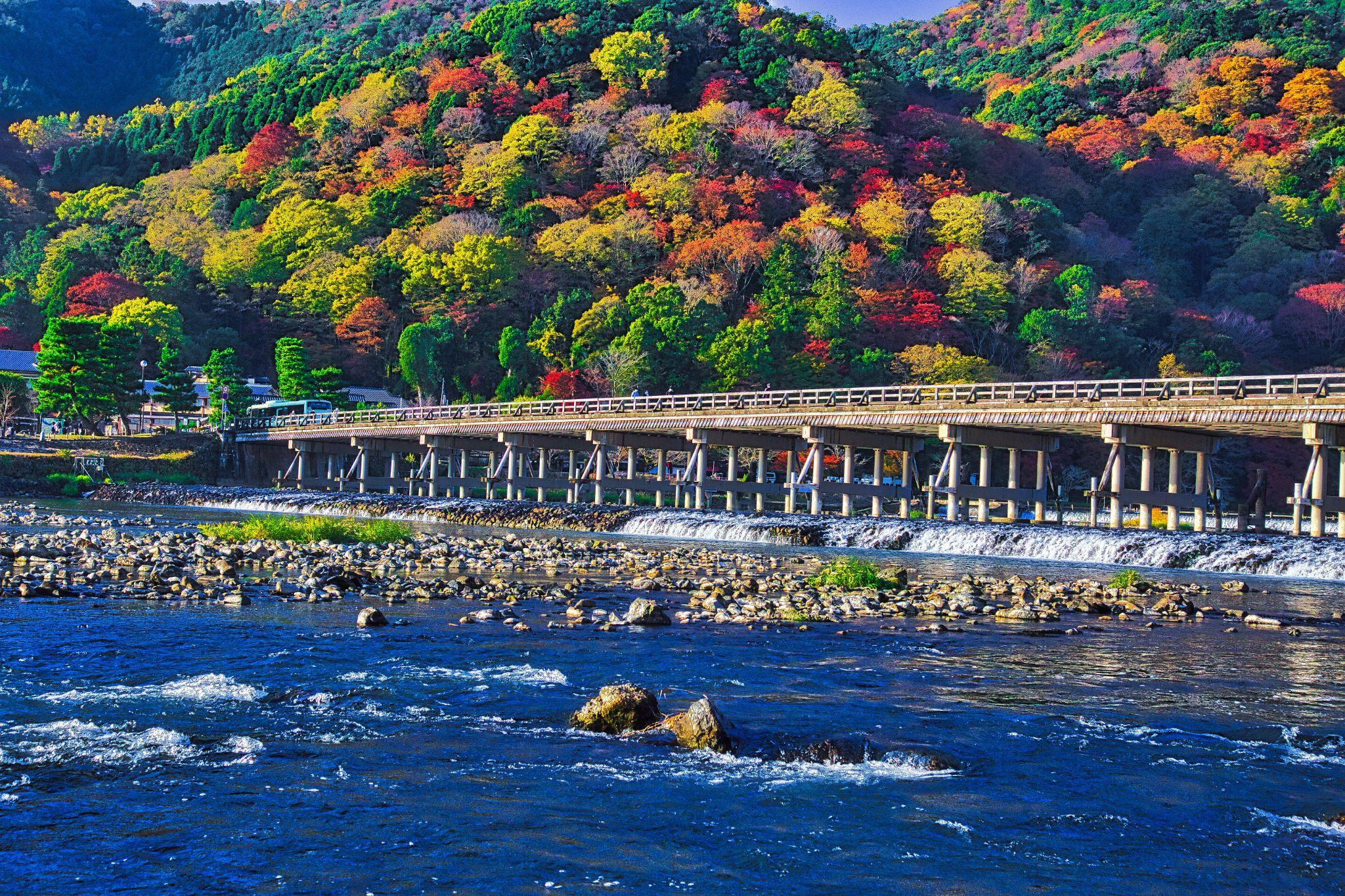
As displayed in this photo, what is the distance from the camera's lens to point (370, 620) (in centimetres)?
1538

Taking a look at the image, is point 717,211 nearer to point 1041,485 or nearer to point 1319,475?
point 1041,485

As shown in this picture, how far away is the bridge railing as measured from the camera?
1510 inches

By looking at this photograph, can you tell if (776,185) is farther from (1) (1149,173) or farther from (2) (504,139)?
(1) (1149,173)

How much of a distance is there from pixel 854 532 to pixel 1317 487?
14.0m

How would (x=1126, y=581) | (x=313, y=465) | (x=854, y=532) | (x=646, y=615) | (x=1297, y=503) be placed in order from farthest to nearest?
1. (x=313, y=465)
2. (x=854, y=532)
3. (x=1297, y=503)
4. (x=1126, y=581)
5. (x=646, y=615)

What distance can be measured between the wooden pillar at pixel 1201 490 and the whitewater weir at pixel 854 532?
397cm

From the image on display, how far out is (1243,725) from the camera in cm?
1084

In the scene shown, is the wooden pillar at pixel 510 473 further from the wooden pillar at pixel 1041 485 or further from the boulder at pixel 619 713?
the boulder at pixel 619 713

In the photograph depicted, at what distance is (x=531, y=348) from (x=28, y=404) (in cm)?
3513

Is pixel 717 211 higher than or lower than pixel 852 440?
higher

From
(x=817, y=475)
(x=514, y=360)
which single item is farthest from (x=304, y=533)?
(x=514, y=360)

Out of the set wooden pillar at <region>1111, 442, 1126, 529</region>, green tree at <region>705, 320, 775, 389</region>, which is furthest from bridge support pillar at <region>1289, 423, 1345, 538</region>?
green tree at <region>705, 320, 775, 389</region>

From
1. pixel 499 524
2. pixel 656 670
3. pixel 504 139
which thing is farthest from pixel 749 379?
pixel 656 670

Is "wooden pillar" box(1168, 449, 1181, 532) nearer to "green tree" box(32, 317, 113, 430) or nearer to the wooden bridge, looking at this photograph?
the wooden bridge
